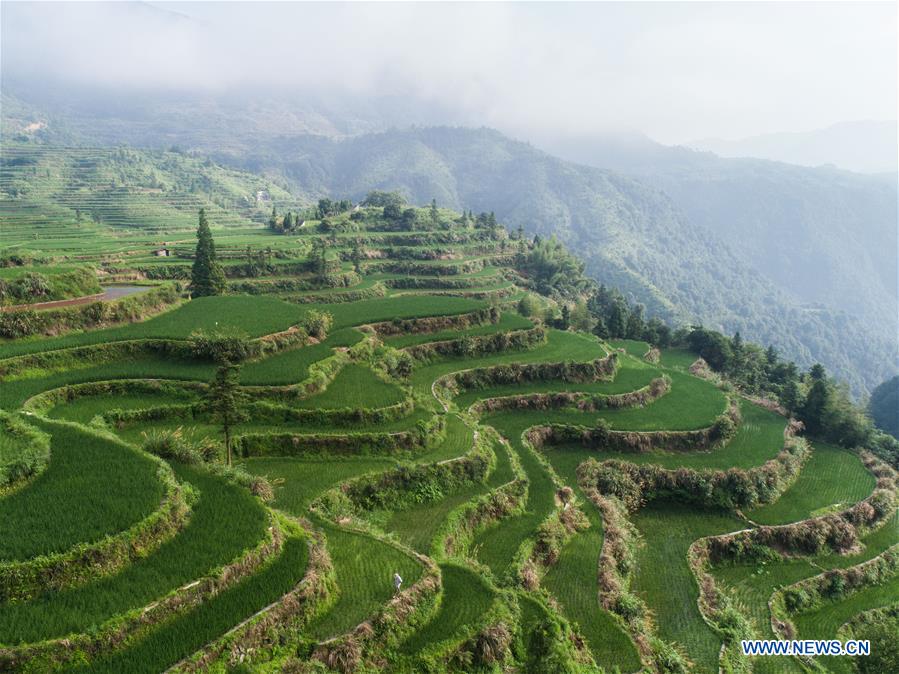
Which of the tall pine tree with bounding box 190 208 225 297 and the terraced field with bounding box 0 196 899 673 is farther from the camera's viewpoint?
the tall pine tree with bounding box 190 208 225 297

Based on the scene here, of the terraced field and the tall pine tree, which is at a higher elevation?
the tall pine tree

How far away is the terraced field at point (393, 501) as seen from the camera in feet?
46.1

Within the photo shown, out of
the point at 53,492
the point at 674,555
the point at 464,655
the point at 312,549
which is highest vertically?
the point at 53,492

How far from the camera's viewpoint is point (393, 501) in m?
25.5

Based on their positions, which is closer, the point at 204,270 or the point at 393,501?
the point at 393,501

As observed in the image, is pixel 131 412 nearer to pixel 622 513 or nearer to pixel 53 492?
pixel 53 492

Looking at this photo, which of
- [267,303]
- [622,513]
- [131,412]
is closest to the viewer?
[131,412]

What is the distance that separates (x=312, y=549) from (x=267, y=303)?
30007 mm

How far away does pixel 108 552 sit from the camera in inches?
569

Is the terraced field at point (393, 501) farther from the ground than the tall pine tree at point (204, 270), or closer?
closer

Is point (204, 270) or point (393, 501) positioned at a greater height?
point (204, 270)

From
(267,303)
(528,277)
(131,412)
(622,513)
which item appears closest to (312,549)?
(131,412)

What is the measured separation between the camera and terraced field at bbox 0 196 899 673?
1406 cm

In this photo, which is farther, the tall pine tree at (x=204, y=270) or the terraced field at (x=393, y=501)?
the tall pine tree at (x=204, y=270)
